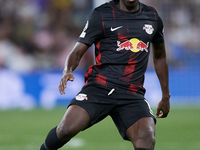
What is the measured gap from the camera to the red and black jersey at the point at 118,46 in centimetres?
386

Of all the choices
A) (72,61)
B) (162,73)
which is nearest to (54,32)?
(162,73)

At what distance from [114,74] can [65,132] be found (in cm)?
75

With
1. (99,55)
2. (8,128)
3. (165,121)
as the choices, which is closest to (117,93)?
(99,55)

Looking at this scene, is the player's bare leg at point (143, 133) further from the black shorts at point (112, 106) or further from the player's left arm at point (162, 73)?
the player's left arm at point (162, 73)

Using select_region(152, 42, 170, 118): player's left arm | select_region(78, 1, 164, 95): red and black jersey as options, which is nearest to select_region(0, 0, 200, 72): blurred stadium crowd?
select_region(152, 42, 170, 118): player's left arm

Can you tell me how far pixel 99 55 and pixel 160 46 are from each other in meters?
0.75

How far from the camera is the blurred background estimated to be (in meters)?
10.9

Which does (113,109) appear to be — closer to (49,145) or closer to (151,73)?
(49,145)

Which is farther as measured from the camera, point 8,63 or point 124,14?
point 8,63

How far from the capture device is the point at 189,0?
43.3 ft

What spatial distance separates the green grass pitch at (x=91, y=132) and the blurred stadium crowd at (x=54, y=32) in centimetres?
219

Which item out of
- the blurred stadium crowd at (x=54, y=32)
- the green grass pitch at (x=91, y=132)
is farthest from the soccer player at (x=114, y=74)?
the blurred stadium crowd at (x=54, y=32)

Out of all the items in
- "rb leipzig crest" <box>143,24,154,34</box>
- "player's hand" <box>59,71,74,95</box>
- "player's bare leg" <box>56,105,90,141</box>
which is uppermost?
"rb leipzig crest" <box>143,24,154,34</box>

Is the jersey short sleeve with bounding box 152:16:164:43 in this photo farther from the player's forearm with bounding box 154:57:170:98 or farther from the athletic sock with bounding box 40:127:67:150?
the athletic sock with bounding box 40:127:67:150
